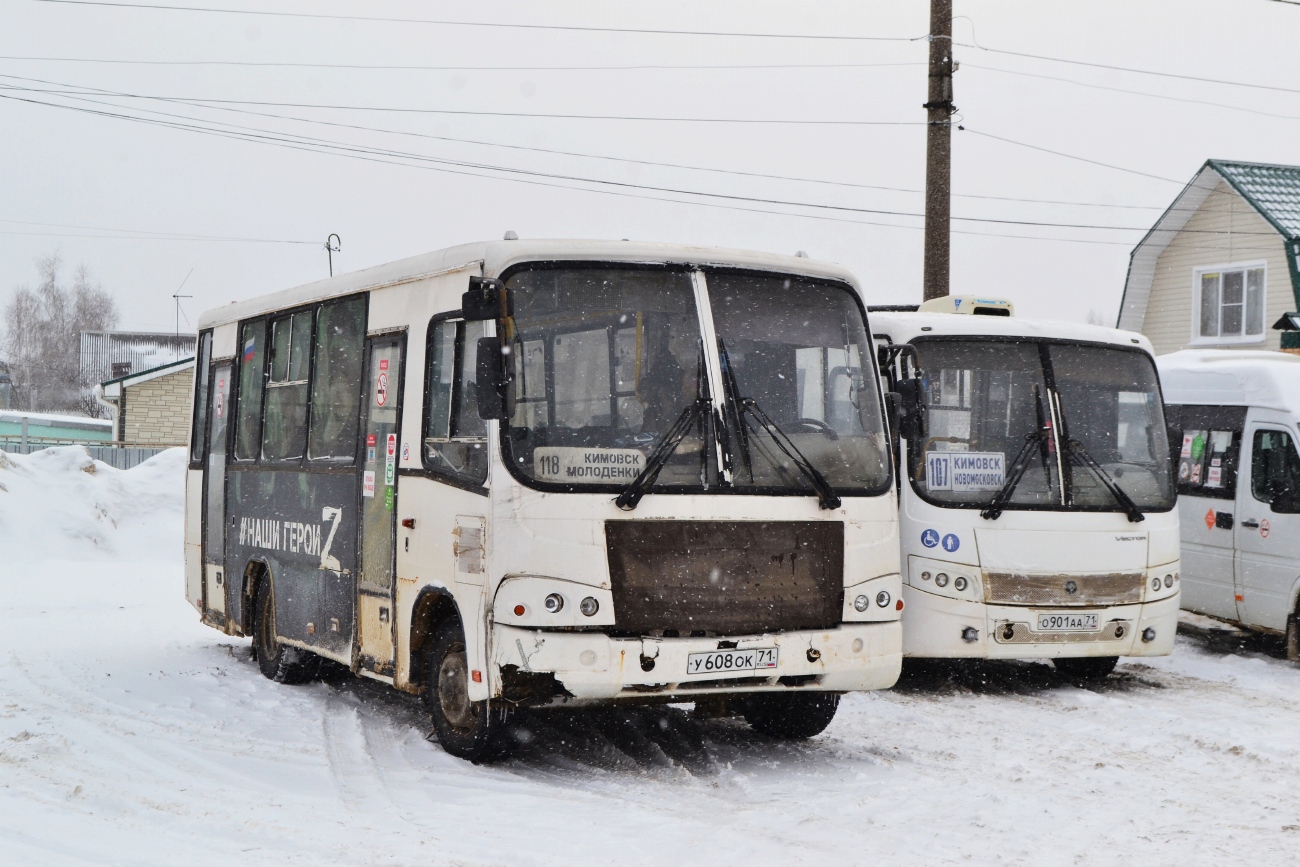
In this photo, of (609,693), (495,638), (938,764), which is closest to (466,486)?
(495,638)

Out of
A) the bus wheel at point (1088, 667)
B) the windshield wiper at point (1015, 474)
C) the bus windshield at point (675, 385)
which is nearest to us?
the bus windshield at point (675, 385)

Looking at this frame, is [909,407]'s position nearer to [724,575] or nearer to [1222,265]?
[724,575]

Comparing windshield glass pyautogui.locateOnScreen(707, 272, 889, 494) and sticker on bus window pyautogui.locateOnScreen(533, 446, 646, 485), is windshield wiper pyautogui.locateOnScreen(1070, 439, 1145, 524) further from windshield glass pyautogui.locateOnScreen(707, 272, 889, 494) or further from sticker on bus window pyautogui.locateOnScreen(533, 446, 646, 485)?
sticker on bus window pyautogui.locateOnScreen(533, 446, 646, 485)

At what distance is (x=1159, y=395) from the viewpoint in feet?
39.5

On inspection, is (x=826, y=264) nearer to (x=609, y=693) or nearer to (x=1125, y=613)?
(x=609, y=693)

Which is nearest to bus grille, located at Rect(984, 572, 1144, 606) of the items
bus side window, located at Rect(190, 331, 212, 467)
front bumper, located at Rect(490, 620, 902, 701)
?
front bumper, located at Rect(490, 620, 902, 701)

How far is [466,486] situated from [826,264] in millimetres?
2521

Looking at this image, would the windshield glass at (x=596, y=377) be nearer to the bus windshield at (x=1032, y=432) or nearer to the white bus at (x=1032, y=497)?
the white bus at (x=1032, y=497)

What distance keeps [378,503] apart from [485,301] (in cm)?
224

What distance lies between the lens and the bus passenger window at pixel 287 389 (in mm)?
11219

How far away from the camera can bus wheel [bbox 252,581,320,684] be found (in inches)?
455

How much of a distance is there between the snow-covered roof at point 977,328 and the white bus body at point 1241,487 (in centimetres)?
138

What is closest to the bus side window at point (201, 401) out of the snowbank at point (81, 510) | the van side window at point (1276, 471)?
the snowbank at point (81, 510)

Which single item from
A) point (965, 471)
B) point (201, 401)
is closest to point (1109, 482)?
point (965, 471)
